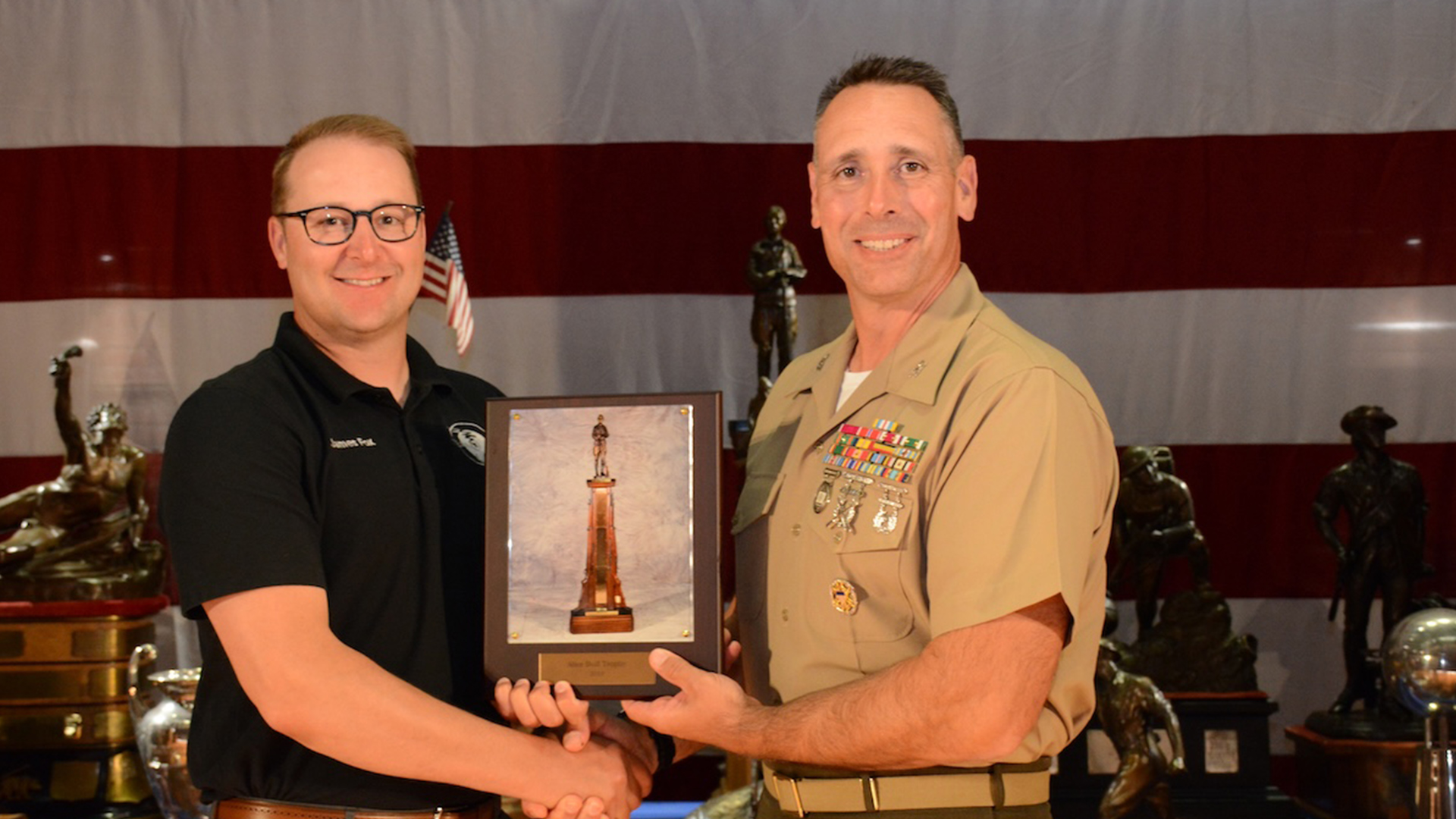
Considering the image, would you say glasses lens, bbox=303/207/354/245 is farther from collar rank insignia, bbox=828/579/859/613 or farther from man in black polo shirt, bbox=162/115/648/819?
collar rank insignia, bbox=828/579/859/613

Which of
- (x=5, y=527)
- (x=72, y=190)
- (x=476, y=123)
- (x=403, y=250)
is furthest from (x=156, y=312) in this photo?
(x=403, y=250)

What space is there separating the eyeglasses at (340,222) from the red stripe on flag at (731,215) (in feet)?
8.34

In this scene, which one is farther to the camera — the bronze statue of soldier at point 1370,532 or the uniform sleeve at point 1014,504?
the bronze statue of soldier at point 1370,532

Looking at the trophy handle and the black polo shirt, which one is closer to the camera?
the black polo shirt

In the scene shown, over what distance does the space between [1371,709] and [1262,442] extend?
0.83 m

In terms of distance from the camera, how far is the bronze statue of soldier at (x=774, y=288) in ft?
12.9

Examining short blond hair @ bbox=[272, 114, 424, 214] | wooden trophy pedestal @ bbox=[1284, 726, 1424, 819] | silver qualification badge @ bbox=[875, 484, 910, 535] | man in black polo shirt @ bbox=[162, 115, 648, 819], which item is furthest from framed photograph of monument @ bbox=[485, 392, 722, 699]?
wooden trophy pedestal @ bbox=[1284, 726, 1424, 819]

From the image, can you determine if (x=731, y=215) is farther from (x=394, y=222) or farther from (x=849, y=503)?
(x=849, y=503)

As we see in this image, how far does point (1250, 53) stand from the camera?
4359 millimetres

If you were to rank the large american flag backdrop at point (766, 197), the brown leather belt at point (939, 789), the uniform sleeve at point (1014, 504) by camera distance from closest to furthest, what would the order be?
1. the uniform sleeve at point (1014, 504)
2. the brown leather belt at point (939, 789)
3. the large american flag backdrop at point (766, 197)

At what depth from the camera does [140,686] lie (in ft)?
11.6

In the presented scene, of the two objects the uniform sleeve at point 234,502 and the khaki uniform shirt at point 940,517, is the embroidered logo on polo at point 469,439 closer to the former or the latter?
the uniform sleeve at point 234,502

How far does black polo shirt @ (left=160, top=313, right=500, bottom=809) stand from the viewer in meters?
1.71

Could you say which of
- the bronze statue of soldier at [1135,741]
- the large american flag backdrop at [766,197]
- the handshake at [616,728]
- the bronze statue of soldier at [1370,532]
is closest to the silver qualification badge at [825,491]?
the handshake at [616,728]
